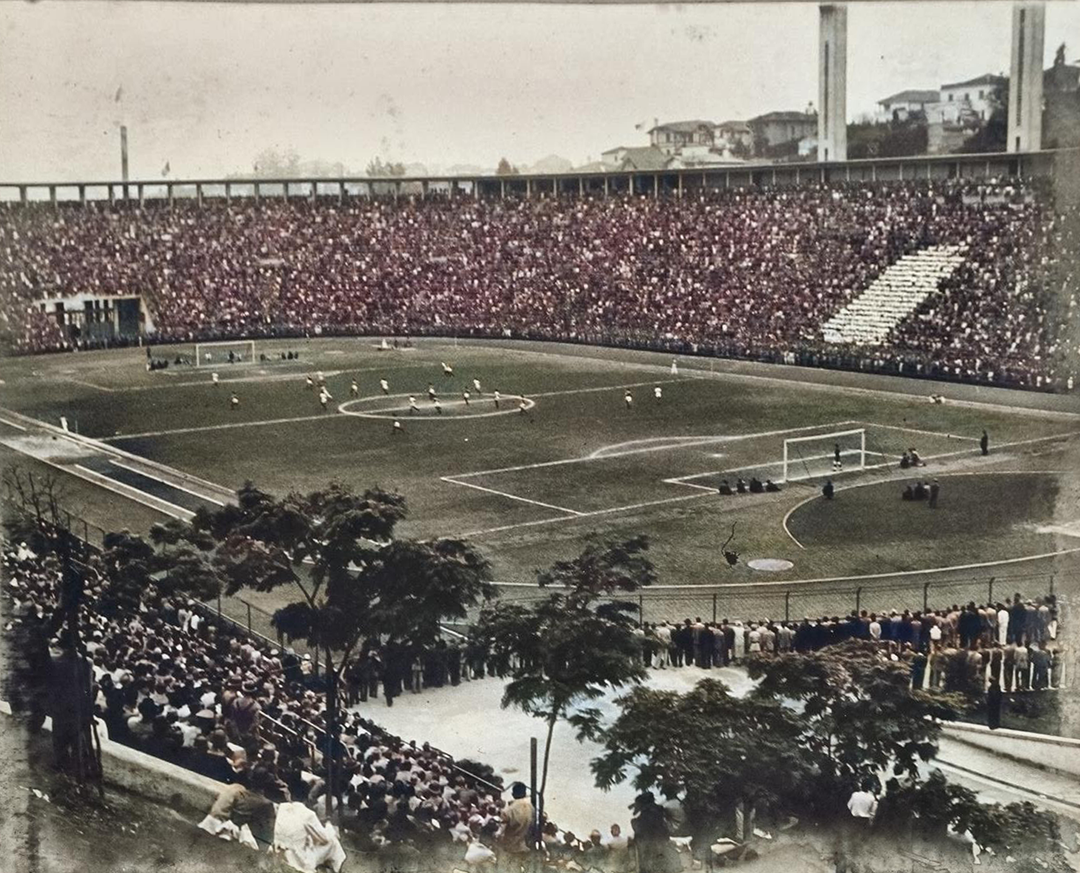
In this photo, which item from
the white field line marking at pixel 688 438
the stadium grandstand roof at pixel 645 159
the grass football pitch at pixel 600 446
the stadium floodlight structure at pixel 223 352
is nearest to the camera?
the grass football pitch at pixel 600 446

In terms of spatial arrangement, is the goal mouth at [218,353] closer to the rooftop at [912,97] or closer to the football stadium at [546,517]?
the football stadium at [546,517]

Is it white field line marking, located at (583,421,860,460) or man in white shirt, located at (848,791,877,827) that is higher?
white field line marking, located at (583,421,860,460)

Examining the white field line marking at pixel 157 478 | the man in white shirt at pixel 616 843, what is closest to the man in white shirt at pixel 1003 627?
the man in white shirt at pixel 616 843

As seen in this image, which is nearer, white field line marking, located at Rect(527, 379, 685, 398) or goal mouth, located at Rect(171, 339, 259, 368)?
goal mouth, located at Rect(171, 339, 259, 368)

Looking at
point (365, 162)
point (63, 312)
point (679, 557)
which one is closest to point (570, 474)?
point (679, 557)

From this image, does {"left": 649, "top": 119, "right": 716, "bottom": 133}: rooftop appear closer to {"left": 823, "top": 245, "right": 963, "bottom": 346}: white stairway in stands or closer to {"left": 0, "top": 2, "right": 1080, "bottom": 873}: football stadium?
{"left": 0, "top": 2, "right": 1080, "bottom": 873}: football stadium

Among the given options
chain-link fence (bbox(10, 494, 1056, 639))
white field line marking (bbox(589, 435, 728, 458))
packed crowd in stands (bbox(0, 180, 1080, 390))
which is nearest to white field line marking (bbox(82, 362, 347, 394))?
packed crowd in stands (bbox(0, 180, 1080, 390))
